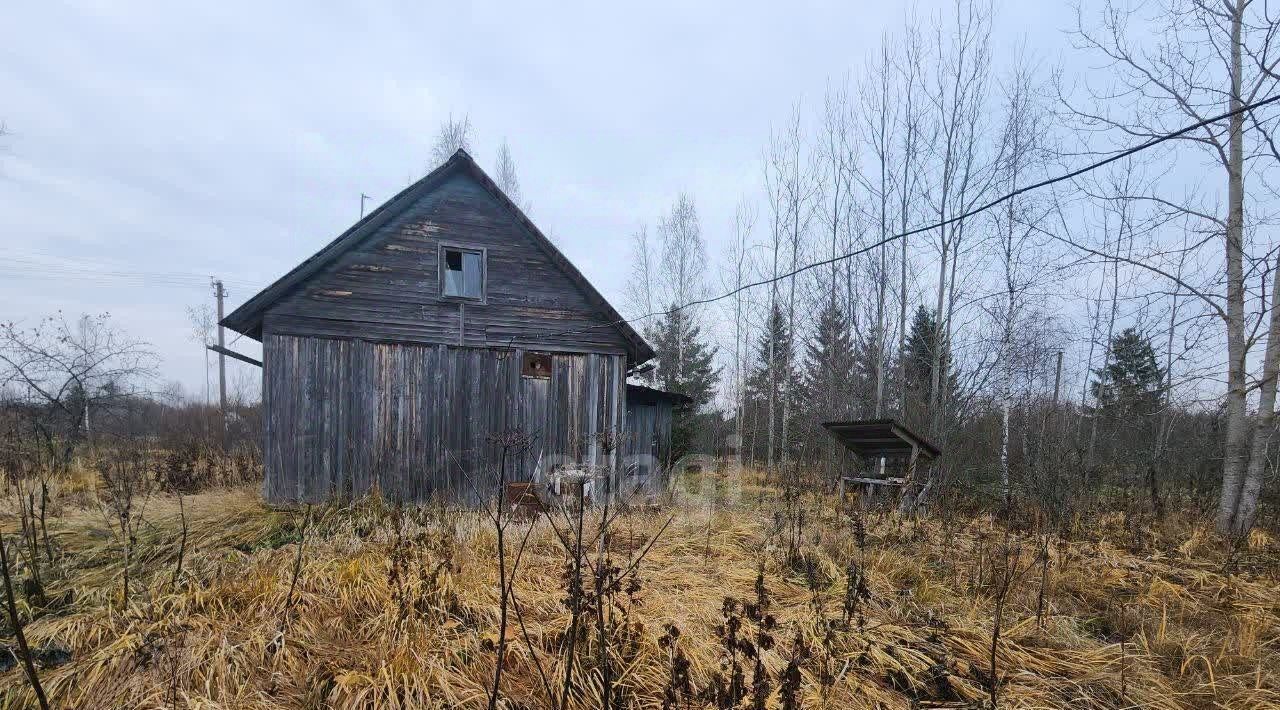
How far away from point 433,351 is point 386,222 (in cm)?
230

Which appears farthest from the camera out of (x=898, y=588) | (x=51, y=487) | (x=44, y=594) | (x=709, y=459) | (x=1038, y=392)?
(x=709, y=459)

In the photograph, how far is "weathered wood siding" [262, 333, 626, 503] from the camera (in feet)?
25.8

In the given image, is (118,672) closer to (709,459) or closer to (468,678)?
(468,678)

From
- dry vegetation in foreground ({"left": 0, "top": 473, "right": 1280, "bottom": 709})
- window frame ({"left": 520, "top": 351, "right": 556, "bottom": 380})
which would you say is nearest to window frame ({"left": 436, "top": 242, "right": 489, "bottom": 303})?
window frame ({"left": 520, "top": 351, "right": 556, "bottom": 380})

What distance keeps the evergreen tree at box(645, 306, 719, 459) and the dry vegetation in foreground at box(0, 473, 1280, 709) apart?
1734 centimetres

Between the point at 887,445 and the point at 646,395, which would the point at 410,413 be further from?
the point at 887,445

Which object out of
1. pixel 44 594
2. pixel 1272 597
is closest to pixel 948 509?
pixel 1272 597

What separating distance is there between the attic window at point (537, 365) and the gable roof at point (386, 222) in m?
0.61

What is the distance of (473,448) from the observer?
8766 millimetres

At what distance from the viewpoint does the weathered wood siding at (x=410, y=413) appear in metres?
7.86

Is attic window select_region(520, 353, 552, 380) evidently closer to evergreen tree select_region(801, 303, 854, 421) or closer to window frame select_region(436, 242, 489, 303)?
window frame select_region(436, 242, 489, 303)

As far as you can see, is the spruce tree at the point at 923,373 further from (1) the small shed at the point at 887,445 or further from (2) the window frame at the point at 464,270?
(2) the window frame at the point at 464,270

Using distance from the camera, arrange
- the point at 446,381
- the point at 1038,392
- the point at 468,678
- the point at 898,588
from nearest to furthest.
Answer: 1. the point at 468,678
2. the point at 898,588
3. the point at 446,381
4. the point at 1038,392

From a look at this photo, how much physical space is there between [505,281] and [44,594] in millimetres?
6401
